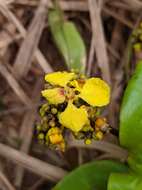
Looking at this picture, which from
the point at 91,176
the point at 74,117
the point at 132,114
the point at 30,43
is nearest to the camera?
the point at 74,117

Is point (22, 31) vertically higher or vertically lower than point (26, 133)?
higher

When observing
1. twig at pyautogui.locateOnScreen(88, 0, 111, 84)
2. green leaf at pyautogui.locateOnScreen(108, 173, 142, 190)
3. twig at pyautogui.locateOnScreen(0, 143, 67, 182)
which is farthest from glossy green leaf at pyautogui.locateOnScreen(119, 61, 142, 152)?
twig at pyautogui.locateOnScreen(88, 0, 111, 84)

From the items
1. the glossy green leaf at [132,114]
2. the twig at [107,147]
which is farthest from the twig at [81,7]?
the glossy green leaf at [132,114]

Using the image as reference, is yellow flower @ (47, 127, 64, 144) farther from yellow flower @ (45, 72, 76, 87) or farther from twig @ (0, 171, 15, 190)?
twig @ (0, 171, 15, 190)

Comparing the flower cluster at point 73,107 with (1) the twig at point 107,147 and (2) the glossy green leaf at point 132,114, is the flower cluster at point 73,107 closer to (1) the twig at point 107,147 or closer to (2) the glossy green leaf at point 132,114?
(2) the glossy green leaf at point 132,114

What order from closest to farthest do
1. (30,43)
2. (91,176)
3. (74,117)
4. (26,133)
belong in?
(74,117) < (91,176) < (26,133) < (30,43)

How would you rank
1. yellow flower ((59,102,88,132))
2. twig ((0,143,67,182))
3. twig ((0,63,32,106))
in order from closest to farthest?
yellow flower ((59,102,88,132)), twig ((0,143,67,182)), twig ((0,63,32,106))

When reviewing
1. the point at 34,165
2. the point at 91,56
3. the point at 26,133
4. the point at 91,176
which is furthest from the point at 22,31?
the point at 91,176

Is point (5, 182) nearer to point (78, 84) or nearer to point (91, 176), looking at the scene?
point (91, 176)
